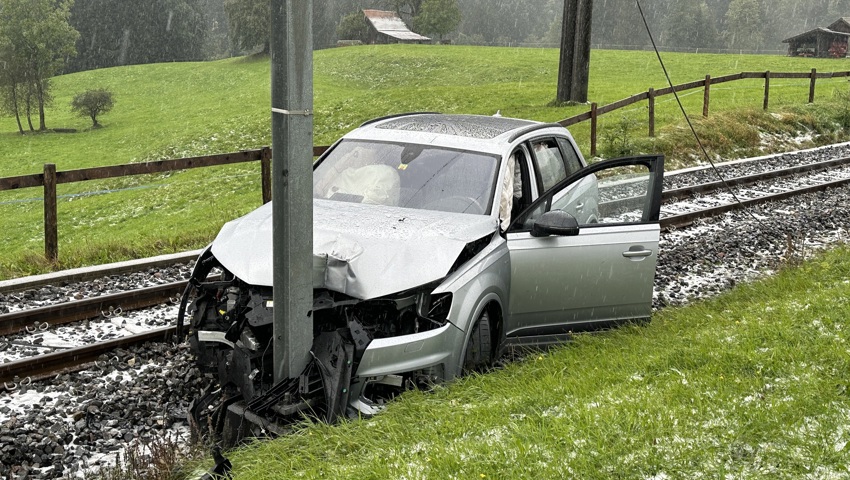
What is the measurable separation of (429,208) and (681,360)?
2059mm

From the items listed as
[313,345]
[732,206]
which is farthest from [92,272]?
[732,206]

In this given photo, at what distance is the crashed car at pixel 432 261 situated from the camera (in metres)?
5.17

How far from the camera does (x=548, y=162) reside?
24.2ft

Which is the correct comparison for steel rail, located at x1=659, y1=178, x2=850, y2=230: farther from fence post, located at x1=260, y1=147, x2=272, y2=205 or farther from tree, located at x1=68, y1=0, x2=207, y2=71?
tree, located at x1=68, y1=0, x2=207, y2=71

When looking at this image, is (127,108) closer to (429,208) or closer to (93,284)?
(93,284)

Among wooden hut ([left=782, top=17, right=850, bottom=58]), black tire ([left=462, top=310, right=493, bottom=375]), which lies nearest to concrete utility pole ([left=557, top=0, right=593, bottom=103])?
black tire ([left=462, top=310, right=493, bottom=375])

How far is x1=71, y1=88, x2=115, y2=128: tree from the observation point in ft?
152

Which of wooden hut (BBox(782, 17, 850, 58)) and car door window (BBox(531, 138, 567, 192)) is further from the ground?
wooden hut (BBox(782, 17, 850, 58))

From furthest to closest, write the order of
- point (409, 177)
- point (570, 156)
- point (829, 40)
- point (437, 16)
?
point (437, 16)
point (829, 40)
point (570, 156)
point (409, 177)

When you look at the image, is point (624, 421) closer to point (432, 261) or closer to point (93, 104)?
point (432, 261)

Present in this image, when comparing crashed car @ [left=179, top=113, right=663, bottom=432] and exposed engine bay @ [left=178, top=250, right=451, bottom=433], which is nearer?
exposed engine bay @ [left=178, top=250, right=451, bottom=433]

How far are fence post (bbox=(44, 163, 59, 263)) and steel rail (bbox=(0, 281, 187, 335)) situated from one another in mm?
2040

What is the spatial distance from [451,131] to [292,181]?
265 centimetres

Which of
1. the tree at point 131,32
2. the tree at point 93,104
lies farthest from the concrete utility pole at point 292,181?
the tree at point 131,32
